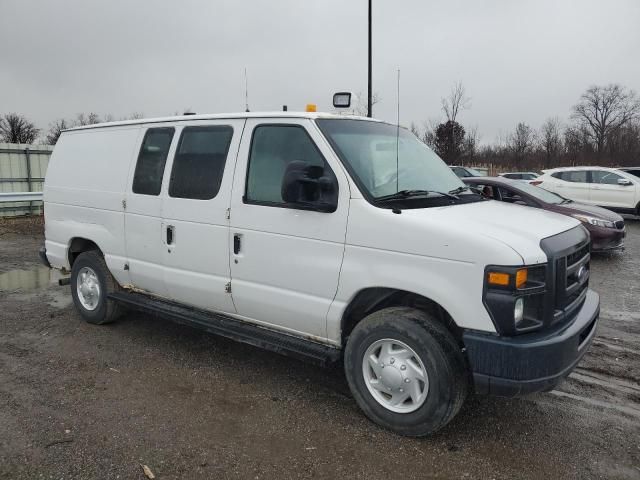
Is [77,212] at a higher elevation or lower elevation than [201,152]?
lower

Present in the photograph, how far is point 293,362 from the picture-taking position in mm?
4684

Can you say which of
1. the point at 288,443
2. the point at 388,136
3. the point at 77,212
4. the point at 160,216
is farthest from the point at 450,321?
the point at 77,212

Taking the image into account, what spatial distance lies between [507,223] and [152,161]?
3.18m

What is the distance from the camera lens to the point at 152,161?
15.6ft

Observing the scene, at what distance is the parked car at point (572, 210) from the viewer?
9.51m

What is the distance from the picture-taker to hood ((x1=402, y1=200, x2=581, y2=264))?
119 inches

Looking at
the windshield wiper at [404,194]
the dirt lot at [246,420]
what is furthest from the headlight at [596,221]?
the windshield wiper at [404,194]

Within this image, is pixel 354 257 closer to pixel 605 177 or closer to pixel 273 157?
pixel 273 157

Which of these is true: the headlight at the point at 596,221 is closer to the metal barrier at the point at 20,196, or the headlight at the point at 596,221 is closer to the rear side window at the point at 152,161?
the rear side window at the point at 152,161

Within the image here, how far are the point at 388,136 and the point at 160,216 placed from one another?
212 centimetres

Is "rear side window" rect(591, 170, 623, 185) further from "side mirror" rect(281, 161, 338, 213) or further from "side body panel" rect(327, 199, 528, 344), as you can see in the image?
"side mirror" rect(281, 161, 338, 213)

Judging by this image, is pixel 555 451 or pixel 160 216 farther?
pixel 160 216

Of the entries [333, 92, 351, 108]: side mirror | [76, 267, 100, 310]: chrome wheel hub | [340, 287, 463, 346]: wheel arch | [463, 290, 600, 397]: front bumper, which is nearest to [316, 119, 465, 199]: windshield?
[333, 92, 351, 108]: side mirror

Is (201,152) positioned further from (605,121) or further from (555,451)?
(605,121)
